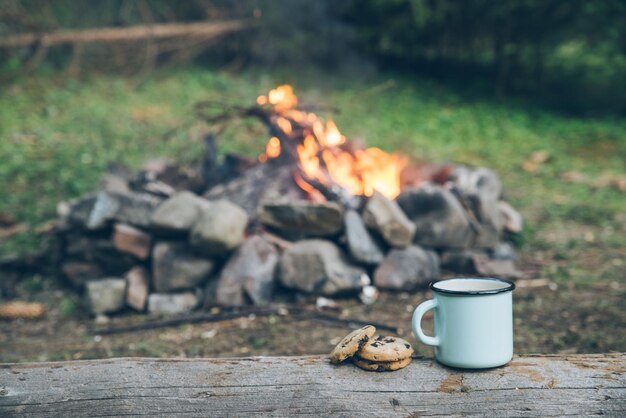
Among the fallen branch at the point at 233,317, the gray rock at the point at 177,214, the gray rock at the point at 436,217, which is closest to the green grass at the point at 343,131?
the gray rock at the point at 436,217

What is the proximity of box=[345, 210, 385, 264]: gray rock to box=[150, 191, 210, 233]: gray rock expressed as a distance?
115cm

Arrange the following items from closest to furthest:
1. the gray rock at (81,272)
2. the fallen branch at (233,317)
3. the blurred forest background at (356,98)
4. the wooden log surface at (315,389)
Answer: the wooden log surface at (315,389)
the fallen branch at (233,317)
the gray rock at (81,272)
the blurred forest background at (356,98)

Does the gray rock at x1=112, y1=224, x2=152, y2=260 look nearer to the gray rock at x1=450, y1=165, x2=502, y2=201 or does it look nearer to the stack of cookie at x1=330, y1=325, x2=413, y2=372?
the gray rock at x1=450, y1=165, x2=502, y2=201

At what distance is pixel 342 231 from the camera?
538 centimetres

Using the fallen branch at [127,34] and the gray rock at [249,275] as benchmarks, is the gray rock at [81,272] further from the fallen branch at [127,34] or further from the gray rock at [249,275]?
the fallen branch at [127,34]

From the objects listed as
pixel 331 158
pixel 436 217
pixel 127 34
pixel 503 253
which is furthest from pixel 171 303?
pixel 127 34

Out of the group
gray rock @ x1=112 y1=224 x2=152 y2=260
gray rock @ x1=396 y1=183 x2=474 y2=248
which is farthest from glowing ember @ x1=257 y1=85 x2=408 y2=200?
gray rock @ x1=112 y1=224 x2=152 y2=260

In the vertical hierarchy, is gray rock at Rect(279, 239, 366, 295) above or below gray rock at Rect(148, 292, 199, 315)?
above

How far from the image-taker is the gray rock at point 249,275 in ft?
16.4

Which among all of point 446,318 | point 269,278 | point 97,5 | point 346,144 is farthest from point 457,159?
point 446,318

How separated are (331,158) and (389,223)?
113 cm

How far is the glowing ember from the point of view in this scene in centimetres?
605

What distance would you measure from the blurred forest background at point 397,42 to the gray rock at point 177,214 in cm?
714

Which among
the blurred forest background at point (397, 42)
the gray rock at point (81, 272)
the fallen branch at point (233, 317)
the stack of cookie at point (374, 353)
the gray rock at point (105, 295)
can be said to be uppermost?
the blurred forest background at point (397, 42)
